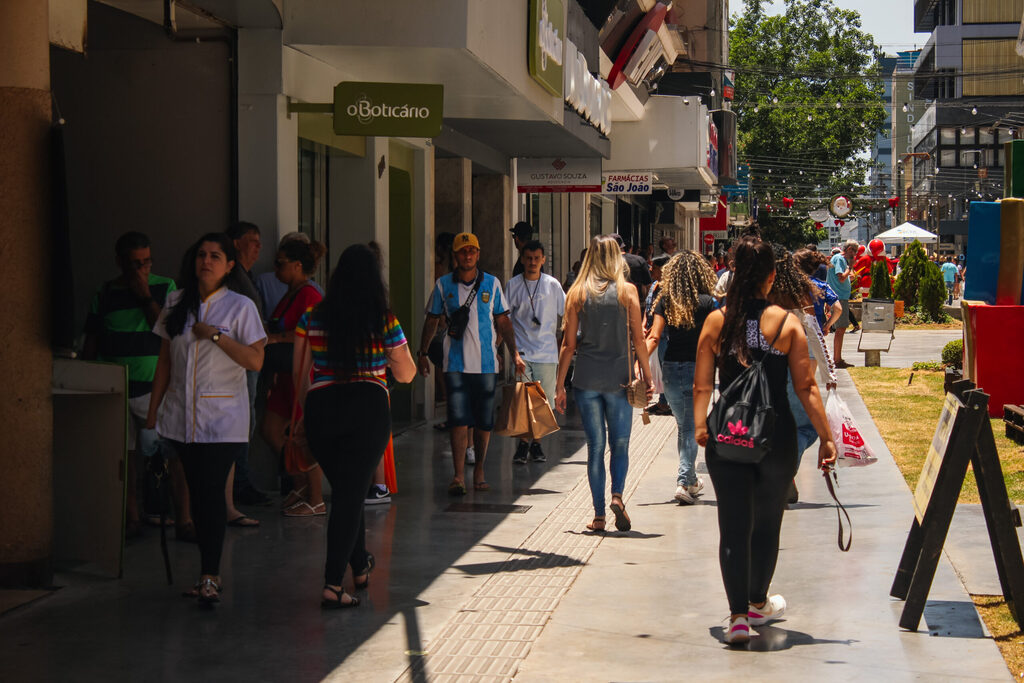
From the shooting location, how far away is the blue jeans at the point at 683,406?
362 inches

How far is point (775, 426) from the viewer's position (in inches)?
222

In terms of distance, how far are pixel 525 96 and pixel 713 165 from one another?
62.7ft

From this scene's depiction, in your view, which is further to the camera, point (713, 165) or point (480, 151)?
point (713, 165)

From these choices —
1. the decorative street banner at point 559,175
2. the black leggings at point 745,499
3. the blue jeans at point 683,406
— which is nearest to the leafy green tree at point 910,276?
the decorative street banner at point 559,175

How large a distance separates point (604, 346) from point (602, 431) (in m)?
0.55

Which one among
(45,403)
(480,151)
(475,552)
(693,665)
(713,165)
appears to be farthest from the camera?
(713,165)

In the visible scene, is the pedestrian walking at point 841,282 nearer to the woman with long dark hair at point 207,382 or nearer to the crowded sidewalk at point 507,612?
the crowded sidewalk at point 507,612

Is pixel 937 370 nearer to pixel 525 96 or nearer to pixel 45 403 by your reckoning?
pixel 525 96

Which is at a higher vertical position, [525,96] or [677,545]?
[525,96]

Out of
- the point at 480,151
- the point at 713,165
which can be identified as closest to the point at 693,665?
the point at 480,151

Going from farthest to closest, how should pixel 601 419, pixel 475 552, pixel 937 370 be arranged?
1. pixel 937 370
2. pixel 601 419
3. pixel 475 552

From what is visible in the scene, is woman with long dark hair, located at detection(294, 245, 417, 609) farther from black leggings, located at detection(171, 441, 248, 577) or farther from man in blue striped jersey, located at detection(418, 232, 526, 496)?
man in blue striped jersey, located at detection(418, 232, 526, 496)

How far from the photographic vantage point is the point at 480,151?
54.9 ft

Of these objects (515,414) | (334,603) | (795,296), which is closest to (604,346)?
(795,296)
